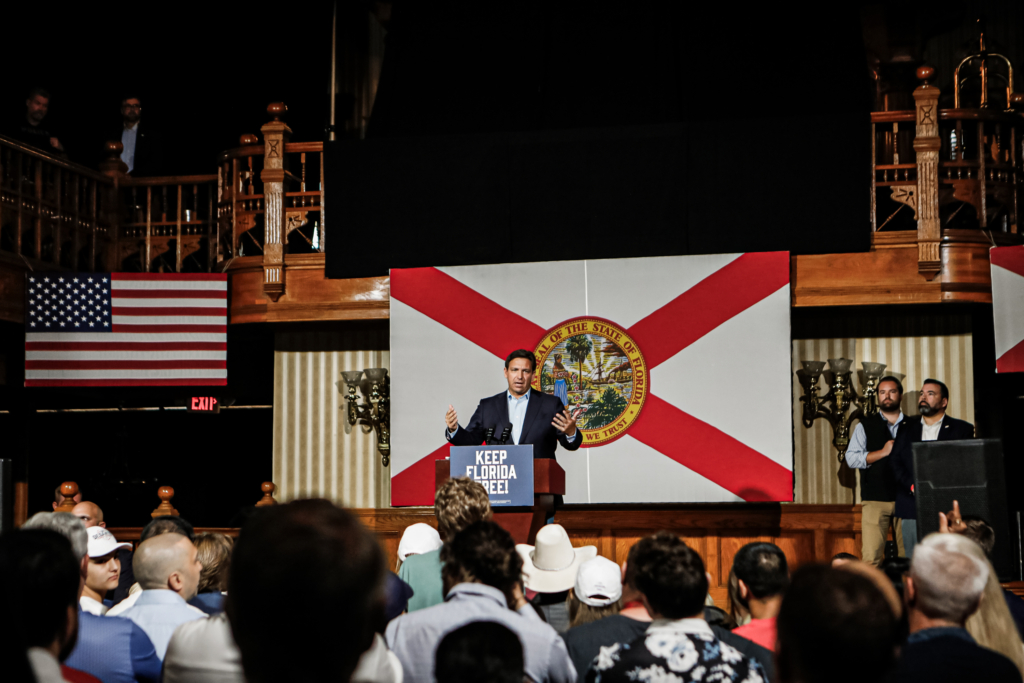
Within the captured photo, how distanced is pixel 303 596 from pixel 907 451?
5749 mm

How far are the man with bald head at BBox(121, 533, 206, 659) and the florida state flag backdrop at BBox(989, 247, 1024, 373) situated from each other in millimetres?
5475

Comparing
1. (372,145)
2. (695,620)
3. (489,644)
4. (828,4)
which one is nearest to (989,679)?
(695,620)

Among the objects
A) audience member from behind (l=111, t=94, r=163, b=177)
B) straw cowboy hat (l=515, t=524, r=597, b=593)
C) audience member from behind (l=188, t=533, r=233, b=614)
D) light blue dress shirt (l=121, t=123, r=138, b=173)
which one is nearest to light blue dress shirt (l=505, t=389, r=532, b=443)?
straw cowboy hat (l=515, t=524, r=597, b=593)

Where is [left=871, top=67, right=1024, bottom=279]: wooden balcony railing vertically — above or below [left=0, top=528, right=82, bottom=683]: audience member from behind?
above

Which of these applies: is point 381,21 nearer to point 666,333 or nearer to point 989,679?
point 666,333

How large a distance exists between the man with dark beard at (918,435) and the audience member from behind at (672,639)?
14.2ft

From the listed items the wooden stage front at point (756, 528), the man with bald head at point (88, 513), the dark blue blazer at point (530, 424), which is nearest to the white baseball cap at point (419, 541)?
the dark blue blazer at point (530, 424)

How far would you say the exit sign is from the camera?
330 inches

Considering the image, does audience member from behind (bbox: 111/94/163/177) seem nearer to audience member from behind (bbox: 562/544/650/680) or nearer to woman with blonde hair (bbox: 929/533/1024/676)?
audience member from behind (bbox: 562/544/650/680)

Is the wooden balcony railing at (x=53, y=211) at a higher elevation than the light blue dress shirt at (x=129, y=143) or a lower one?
lower

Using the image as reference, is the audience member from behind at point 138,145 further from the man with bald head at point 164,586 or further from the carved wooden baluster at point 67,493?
the man with bald head at point 164,586

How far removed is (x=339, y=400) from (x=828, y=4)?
488cm

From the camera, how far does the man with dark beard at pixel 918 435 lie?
5988 mm

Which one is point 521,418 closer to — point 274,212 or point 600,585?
point 600,585
